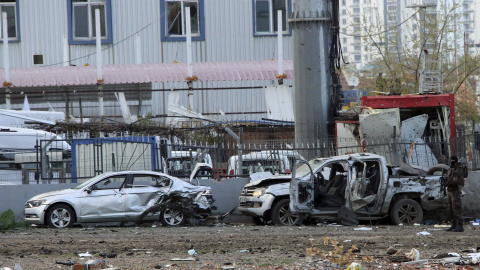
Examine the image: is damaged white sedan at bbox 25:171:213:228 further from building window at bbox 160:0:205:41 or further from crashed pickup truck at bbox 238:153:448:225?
building window at bbox 160:0:205:41

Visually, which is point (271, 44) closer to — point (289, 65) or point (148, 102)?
point (289, 65)

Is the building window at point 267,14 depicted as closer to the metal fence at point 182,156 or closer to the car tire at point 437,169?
the metal fence at point 182,156

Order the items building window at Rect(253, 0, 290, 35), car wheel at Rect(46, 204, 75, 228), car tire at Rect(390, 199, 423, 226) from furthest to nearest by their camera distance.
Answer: building window at Rect(253, 0, 290, 35) < car tire at Rect(390, 199, 423, 226) < car wheel at Rect(46, 204, 75, 228)

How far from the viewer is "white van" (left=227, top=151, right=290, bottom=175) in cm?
1934

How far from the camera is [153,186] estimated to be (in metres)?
A: 17.3

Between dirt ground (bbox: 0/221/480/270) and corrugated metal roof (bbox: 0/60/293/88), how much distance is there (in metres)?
15.0

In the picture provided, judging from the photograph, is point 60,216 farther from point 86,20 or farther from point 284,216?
point 86,20

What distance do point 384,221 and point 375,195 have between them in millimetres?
1174

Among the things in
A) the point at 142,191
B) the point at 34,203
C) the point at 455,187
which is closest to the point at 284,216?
the point at 142,191

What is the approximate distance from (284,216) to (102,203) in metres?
4.13

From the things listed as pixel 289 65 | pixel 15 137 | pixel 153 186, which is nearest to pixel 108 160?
pixel 153 186

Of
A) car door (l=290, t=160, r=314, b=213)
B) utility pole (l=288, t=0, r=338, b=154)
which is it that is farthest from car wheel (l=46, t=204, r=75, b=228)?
utility pole (l=288, t=0, r=338, b=154)

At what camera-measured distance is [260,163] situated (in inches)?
769

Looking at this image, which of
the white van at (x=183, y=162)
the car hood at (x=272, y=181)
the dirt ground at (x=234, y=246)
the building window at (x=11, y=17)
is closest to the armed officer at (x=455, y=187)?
the dirt ground at (x=234, y=246)
